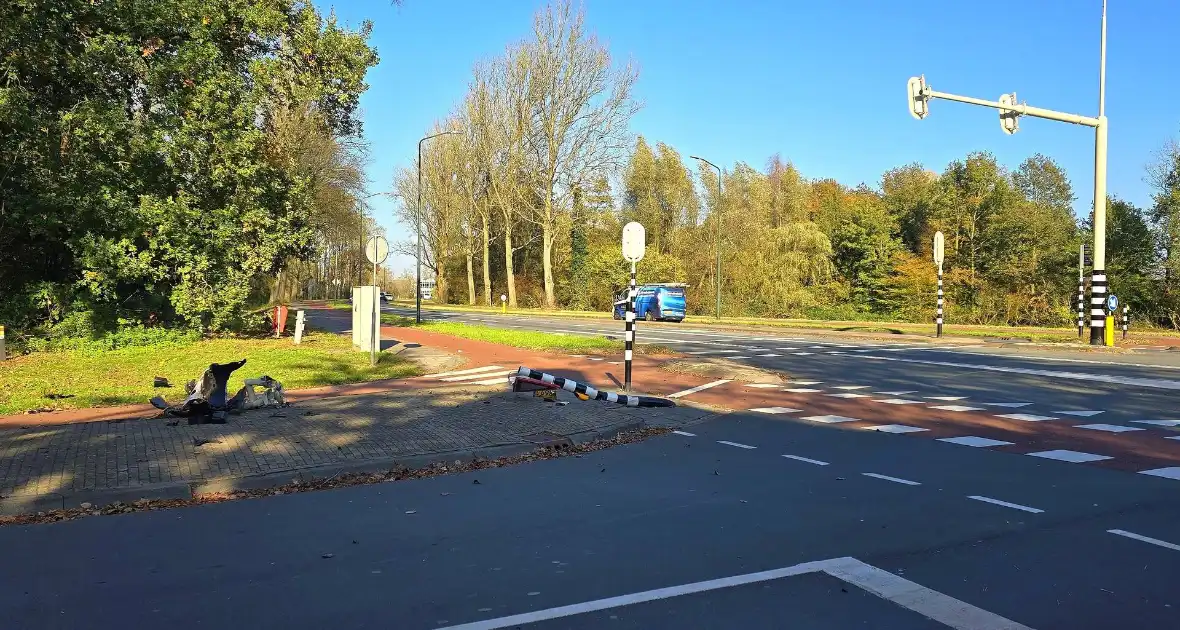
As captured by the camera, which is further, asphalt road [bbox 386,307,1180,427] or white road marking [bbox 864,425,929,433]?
asphalt road [bbox 386,307,1180,427]

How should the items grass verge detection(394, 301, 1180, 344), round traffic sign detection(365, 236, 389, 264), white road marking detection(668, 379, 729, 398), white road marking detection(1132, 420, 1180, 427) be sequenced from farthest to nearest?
1. grass verge detection(394, 301, 1180, 344)
2. round traffic sign detection(365, 236, 389, 264)
3. white road marking detection(668, 379, 729, 398)
4. white road marking detection(1132, 420, 1180, 427)

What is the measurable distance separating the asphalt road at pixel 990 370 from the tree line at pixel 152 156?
1233 cm

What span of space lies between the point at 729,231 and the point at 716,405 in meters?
38.7

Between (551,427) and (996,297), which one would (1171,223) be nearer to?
(996,297)

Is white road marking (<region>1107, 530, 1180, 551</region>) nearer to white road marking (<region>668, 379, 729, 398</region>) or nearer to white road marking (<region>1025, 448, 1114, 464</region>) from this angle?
white road marking (<region>1025, 448, 1114, 464</region>)

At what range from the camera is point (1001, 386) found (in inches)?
568

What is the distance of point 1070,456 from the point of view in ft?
26.7

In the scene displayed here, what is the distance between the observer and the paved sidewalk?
21.4ft

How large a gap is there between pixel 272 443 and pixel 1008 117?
18.8 m

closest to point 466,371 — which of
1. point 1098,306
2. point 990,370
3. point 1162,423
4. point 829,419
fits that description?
point 829,419

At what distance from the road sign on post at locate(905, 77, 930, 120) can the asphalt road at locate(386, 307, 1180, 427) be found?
5.72 meters

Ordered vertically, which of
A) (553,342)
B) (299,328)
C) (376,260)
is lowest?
(553,342)

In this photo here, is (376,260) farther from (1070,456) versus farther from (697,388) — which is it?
(1070,456)

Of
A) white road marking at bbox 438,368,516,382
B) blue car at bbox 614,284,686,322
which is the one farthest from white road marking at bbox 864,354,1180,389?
blue car at bbox 614,284,686,322
